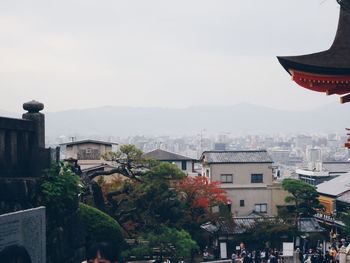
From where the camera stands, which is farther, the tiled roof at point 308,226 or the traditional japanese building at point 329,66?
the tiled roof at point 308,226

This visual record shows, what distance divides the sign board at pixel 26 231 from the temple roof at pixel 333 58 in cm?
955

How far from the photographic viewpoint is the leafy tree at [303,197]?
5003 cm

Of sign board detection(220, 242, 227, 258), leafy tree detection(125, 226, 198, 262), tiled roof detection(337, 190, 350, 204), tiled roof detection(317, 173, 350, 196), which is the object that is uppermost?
tiled roof detection(317, 173, 350, 196)

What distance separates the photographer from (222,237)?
46.8 meters

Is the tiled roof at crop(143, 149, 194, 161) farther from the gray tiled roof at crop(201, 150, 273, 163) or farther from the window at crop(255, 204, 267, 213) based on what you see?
the window at crop(255, 204, 267, 213)

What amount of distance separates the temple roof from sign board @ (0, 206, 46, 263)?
955cm

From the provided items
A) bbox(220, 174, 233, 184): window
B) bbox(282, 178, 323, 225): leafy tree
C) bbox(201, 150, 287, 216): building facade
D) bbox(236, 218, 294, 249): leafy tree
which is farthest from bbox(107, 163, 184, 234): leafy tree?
bbox(220, 174, 233, 184): window

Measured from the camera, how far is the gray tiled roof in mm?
60000

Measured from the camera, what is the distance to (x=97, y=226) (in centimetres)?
1894

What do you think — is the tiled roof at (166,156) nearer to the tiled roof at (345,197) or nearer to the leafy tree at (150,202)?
the tiled roof at (345,197)

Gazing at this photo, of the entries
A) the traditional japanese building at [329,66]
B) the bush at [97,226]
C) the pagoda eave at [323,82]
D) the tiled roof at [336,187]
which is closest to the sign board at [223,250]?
the tiled roof at [336,187]

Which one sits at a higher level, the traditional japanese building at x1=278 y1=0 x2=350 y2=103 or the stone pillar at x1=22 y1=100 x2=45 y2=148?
the traditional japanese building at x1=278 y1=0 x2=350 y2=103

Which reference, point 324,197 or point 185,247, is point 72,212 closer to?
point 185,247

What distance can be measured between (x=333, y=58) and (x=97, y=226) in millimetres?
8164
